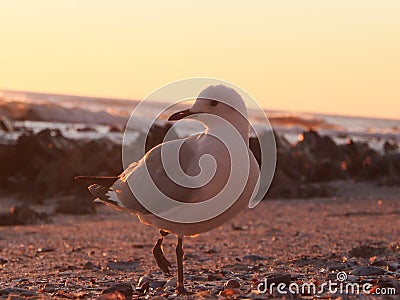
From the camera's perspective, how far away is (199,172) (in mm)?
5145

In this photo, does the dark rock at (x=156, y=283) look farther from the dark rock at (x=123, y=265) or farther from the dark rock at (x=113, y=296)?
the dark rock at (x=123, y=265)

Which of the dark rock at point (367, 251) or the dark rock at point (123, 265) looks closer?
the dark rock at point (123, 265)

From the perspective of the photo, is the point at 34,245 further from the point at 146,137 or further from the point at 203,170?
the point at 146,137

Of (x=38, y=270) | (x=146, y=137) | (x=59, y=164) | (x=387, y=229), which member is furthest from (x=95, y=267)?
(x=146, y=137)

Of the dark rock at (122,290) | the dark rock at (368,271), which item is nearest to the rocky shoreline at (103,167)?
the dark rock at (122,290)

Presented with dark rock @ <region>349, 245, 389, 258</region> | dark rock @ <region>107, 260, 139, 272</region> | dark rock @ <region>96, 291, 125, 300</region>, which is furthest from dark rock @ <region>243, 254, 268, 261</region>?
dark rock @ <region>96, 291, 125, 300</region>

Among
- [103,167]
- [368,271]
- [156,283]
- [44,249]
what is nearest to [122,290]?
[156,283]

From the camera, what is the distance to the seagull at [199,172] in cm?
513

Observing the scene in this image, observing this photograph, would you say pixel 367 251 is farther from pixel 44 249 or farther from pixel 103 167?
pixel 103 167

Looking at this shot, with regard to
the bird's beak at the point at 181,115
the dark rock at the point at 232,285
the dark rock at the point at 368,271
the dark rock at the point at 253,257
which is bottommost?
the dark rock at the point at 232,285

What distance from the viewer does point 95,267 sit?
274 inches

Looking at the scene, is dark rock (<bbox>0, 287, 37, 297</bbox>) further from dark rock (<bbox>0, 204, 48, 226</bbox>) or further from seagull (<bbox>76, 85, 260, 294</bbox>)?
dark rock (<bbox>0, 204, 48, 226</bbox>)

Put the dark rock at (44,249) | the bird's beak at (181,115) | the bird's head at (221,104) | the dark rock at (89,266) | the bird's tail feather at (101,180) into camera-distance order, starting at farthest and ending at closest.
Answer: the dark rock at (44,249) < the dark rock at (89,266) < the bird's tail feather at (101,180) < the bird's beak at (181,115) < the bird's head at (221,104)

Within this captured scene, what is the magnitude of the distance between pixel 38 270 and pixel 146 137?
9.20 metres
